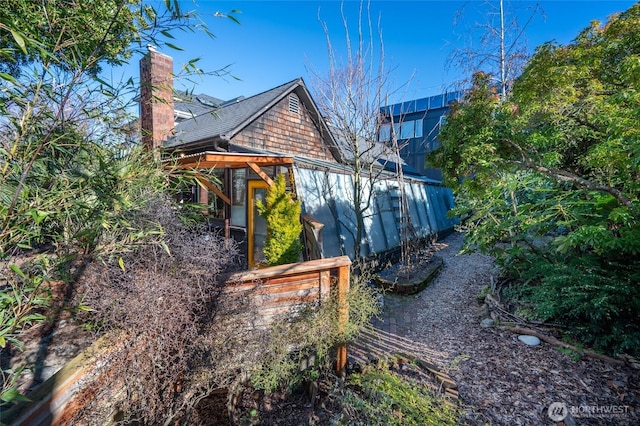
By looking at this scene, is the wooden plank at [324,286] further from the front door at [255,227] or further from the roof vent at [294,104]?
the roof vent at [294,104]

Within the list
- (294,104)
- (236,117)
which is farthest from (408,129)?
(236,117)

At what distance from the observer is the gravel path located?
2453mm

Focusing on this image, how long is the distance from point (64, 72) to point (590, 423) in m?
4.86

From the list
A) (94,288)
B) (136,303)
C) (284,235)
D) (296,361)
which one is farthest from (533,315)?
(94,288)

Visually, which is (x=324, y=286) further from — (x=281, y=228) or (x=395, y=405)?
(x=281, y=228)

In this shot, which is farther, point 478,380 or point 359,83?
point 359,83

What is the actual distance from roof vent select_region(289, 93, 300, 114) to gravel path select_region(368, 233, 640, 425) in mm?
6973

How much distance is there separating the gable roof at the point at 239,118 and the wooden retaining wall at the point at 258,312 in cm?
529

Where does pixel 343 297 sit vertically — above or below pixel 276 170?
below

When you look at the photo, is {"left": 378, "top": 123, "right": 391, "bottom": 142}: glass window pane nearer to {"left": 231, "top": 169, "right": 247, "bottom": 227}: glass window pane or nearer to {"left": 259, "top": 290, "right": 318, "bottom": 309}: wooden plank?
{"left": 231, "top": 169, "right": 247, "bottom": 227}: glass window pane

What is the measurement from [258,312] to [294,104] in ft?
26.0

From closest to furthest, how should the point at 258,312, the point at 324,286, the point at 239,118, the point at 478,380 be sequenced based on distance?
the point at 258,312 → the point at 324,286 → the point at 478,380 → the point at 239,118

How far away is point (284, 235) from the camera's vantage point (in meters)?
4.59

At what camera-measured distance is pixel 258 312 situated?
242 centimetres
